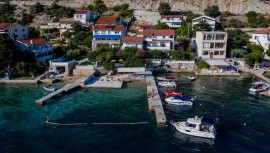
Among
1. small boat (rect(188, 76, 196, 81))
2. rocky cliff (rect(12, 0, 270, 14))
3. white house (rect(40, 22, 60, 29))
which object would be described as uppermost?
rocky cliff (rect(12, 0, 270, 14))

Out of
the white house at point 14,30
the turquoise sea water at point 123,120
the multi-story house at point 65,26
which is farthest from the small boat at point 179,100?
the multi-story house at point 65,26

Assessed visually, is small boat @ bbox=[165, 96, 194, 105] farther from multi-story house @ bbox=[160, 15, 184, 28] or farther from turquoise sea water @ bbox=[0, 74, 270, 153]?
multi-story house @ bbox=[160, 15, 184, 28]

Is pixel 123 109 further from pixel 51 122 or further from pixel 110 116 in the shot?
pixel 51 122

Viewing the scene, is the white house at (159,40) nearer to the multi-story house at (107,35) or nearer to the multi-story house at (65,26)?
the multi-story house at (107,35)

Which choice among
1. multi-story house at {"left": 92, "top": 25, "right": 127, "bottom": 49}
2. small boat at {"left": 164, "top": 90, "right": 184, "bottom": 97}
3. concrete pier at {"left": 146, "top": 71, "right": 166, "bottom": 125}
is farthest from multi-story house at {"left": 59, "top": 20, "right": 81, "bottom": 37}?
small boat at {"left": 164, "top": 90, "right": 184, "bottom": 97}

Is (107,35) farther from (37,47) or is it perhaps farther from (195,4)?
(195,4)

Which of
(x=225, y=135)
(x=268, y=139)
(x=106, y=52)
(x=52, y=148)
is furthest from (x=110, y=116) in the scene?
(x=106, y=52)
